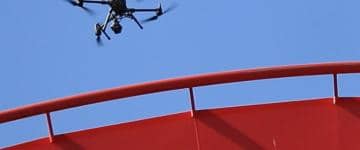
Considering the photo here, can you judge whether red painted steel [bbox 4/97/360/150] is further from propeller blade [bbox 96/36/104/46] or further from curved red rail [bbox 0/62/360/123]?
propeller blade [bbox 96/36/104/46]

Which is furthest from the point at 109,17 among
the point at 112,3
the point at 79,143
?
the point at 79,143

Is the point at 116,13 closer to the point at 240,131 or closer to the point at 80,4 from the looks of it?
the point at 80,4

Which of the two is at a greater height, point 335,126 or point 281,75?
point 281,75

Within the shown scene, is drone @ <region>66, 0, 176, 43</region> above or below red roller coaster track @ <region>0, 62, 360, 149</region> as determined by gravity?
above

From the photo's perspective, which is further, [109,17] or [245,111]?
[109,17]

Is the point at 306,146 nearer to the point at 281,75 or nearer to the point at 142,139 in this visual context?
the point at 281,75

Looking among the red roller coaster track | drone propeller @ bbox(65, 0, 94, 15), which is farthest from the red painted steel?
drone propeller @ bbox(65, 0, 94, 15)
